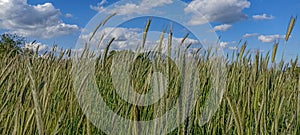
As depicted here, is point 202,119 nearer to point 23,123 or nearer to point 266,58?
point 266,58

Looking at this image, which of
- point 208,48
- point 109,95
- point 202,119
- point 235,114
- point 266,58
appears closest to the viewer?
point 235,114

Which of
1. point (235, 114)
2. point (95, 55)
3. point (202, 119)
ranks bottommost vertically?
point (202, 119)

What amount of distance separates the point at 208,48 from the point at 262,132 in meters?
1.63

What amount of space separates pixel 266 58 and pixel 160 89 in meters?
0.92

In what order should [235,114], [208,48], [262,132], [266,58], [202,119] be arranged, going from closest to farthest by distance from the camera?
[235,114] → [262,132] → [202,119] → [266,58] → [208,48]

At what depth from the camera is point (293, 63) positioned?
5.41 feet

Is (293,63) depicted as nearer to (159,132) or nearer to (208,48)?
(208,48)

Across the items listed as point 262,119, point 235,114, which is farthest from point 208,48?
point 235,114

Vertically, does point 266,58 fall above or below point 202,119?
above

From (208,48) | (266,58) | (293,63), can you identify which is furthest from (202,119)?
(208,48)

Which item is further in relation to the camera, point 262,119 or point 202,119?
point 202,119

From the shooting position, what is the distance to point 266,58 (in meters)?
1.44

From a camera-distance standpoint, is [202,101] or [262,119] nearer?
[262,119]

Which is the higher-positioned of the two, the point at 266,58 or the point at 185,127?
the point at 266,58
